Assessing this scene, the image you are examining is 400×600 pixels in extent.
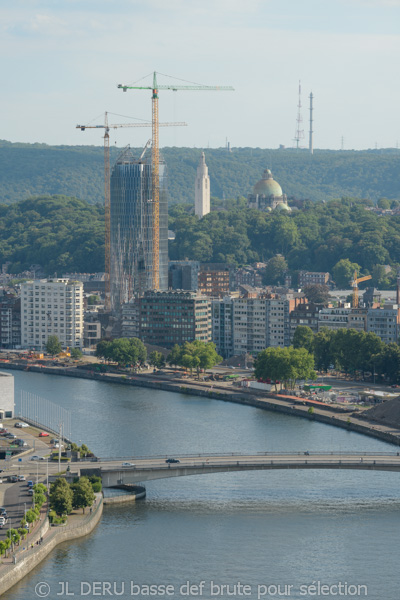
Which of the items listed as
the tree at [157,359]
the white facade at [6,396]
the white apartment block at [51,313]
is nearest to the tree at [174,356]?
the tree at [157,359]

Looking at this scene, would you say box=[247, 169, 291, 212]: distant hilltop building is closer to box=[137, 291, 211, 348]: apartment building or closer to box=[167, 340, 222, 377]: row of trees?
box=[137, 291, 211, 348]: apartment building

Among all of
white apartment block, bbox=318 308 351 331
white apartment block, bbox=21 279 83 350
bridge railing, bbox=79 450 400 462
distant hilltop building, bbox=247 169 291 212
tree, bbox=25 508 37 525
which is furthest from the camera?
distant hilltop building, bbox=247 169 291 212

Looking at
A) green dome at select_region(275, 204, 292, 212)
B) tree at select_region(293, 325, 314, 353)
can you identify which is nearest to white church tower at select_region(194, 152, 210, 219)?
green dome at select_region(275, 204, 292, 212)

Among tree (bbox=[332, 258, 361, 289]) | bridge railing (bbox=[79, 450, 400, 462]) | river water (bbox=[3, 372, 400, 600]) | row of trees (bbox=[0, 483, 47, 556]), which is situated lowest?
river water (bbox=[3, 372, 400, 600])

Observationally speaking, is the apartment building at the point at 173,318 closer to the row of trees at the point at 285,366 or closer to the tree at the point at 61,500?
the row of trees at the point at 285,366

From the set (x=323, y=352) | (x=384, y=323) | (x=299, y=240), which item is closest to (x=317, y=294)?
(x=384, y=323)
